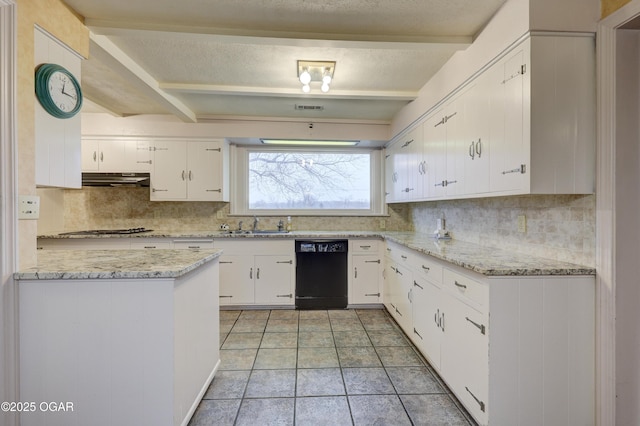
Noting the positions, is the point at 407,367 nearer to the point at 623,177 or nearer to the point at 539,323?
the point at 539,323

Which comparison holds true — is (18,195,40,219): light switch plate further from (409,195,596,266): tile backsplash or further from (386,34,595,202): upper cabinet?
(409,195,596,266): tile backsplash

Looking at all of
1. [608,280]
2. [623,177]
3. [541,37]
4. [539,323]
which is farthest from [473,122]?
[539,323]

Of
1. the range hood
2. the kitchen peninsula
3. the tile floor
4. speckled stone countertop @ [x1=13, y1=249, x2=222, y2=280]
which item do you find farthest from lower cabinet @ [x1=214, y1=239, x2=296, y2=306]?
the kitchen peninsula

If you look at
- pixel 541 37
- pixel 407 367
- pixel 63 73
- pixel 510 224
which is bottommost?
pixel 407 367

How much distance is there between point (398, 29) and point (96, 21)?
1.93 m

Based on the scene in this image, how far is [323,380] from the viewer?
2107 millimetres

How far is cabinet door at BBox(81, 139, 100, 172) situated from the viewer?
3615mm

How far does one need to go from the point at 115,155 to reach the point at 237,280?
216cm


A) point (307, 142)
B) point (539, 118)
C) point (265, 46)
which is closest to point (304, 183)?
point (307, 142)

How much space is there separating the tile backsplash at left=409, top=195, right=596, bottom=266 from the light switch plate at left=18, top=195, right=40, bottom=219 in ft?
9.23

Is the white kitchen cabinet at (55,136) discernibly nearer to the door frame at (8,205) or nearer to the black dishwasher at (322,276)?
the door frame at (8,205)

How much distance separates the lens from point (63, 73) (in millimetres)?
1641

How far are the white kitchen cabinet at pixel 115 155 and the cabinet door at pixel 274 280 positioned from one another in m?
1.88

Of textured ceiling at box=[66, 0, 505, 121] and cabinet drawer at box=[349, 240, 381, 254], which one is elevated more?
textured ceiling at box=[66, 0, 505, 121]
